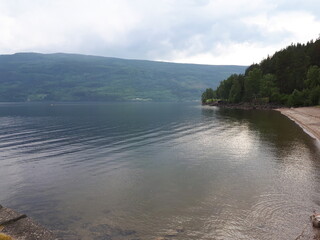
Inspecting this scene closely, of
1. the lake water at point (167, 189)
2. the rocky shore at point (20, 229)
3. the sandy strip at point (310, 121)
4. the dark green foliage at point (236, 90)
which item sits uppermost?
the dark green foliage at point (236, 90)

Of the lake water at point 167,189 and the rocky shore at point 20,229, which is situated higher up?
the rocky shore at point 20,229

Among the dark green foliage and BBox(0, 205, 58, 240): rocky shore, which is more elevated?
the dark green foliage

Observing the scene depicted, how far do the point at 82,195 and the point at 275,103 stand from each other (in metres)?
157

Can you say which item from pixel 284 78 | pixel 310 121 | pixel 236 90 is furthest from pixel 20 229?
pixel 236 90

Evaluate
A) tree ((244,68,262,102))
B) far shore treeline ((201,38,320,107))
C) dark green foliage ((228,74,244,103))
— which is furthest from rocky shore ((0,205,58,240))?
dark green foliage ((228,74,244,103))

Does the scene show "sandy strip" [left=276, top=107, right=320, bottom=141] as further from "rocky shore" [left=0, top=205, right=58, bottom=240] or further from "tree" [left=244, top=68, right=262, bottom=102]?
"tree" [left=244, top=68, right=262, bottom=102]

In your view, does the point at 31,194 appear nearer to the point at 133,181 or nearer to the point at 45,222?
the point at 45,222

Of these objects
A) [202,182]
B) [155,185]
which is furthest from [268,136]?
[155,185]

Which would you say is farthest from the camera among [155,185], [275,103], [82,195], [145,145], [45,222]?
[275,103]

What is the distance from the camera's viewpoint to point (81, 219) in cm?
1844

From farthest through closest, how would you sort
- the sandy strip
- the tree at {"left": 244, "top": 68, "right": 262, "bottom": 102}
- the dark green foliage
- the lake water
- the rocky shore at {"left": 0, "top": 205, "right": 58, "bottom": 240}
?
1. the dark green foliage
2. the tree at {"left": 244, "top": 68, "right": 262, "bottom": 102}
3. the sandy strip
4. the lake water
5. the rocky shore at {"left": 0, "top": 205, "right": 58, "bottom": 240}

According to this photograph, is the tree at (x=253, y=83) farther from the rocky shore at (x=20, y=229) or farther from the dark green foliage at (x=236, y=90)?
the rocky shore at (x=20, y=229)

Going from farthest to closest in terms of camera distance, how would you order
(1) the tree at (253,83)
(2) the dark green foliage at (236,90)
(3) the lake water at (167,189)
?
(2) the dark green foliage at (236,90) < (1) the tree at (253,83) < (3) the lake water at (167,189)

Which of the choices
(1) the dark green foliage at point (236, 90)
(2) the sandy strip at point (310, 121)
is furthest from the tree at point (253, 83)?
(2) the sandy strip at point (310, 121)
